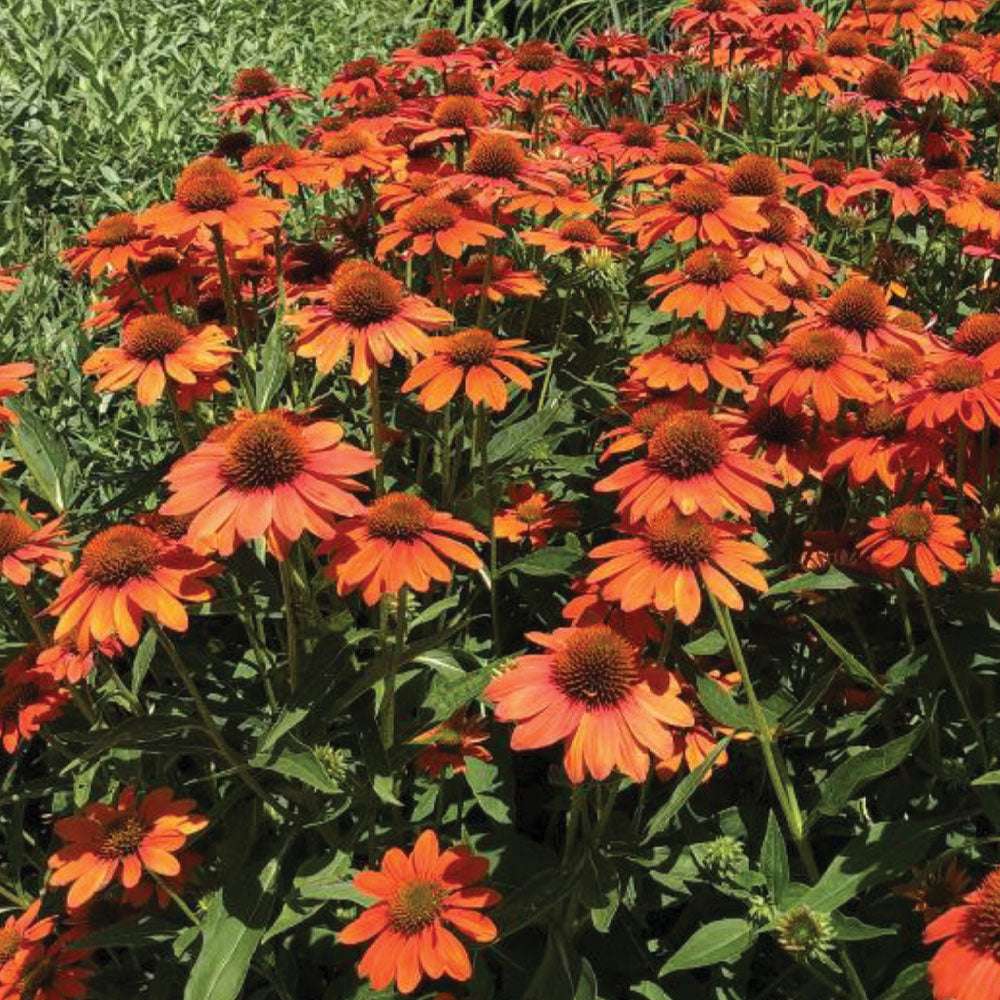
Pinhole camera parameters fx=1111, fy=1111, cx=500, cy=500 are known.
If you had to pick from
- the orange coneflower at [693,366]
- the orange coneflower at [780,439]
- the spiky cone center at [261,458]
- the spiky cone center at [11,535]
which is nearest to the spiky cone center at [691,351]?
the orange coneflower at [693,366]

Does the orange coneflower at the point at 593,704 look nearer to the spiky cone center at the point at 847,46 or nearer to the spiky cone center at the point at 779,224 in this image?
the spiky cone center at the point at 779,224

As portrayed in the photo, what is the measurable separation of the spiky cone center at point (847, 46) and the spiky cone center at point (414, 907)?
2.78 m

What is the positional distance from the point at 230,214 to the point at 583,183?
5.69ft

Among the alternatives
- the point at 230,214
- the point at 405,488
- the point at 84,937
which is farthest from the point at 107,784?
the point at 230,214

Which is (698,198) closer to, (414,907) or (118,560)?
(118,560)

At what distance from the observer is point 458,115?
2436 millimetres

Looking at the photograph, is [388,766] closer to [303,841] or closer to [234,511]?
[303,841]

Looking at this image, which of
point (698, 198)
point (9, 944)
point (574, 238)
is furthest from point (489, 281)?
point (9, 944)

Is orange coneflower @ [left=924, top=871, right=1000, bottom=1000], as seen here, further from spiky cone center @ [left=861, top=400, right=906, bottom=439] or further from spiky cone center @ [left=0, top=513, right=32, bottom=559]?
spiky cone center @ [left=0, top=513, right=32, bottom=559]

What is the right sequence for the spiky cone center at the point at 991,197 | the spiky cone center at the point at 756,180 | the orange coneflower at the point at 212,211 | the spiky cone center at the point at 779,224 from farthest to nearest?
the spiky cone center at the point at 991,197 < the spiky cone center at the point at 756,180 < the spiky cone center at the point at 779,224 < the orange coneflower at the point at 212,211

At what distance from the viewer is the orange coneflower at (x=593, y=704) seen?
51.0 inches

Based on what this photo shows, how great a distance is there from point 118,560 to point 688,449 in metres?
0.78

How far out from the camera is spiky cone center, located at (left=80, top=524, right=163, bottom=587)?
1.49m

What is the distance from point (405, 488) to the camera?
2262 mm
